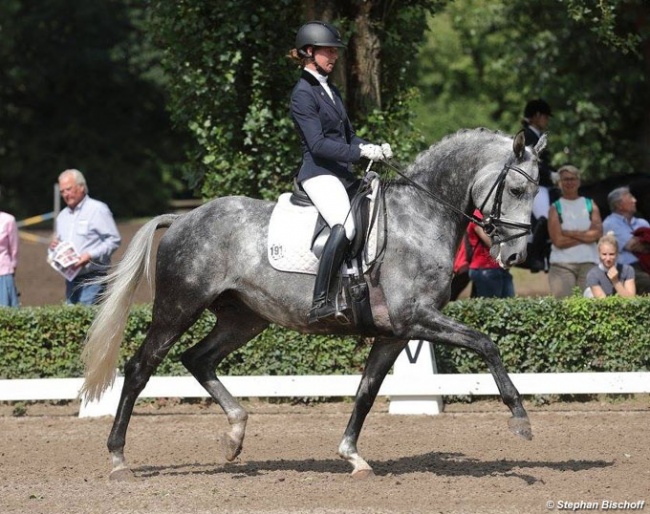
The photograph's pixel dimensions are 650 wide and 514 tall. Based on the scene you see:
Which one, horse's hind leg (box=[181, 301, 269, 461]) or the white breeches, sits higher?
the white breeches

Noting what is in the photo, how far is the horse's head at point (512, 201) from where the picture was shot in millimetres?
7406

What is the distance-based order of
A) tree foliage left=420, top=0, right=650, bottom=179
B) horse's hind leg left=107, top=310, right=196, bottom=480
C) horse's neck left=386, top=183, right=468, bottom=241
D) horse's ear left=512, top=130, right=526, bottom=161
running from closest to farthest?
horse's ear left=512, top=130, right=526, bottom=161 < horse's neck left=386, top=183, right=468, bottom=241 < horse's hind leg left=107, top=310, right=196, bottom=480 < tree foliage left=420, top=0, right=650, bottom=179

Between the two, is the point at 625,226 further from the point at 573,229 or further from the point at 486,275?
the point at 486,275

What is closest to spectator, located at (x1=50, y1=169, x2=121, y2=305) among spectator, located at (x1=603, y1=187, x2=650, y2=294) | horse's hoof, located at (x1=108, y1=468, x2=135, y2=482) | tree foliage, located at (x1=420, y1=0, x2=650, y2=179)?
horse's hoof, located at (x1=108, y1=468, x2=135, y2=482)

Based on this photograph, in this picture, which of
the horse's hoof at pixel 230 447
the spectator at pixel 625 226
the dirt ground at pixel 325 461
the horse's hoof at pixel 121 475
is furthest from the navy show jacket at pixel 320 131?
the spectator at pixel 625 226

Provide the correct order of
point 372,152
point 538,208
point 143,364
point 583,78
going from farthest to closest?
point 583,78 → point 538,208 → point 143,364 → point 372,152

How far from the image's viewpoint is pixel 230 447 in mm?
7891

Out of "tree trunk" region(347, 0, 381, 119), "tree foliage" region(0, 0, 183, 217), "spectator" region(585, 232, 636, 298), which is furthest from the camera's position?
"tree foliage" region(0, 0, 183, 217)

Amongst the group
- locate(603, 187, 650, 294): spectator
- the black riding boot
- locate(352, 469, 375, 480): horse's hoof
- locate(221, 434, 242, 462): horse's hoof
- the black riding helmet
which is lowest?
Answer: locate(352, 469, 375, 480): horse's hoof

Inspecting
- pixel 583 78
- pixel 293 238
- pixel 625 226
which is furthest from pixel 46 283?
pixel 293 238

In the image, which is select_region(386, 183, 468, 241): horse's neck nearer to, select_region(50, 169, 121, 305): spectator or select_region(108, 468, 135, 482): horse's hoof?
select_region(108, 468, 135, 482): horse's hoof

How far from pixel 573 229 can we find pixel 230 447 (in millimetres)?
6019

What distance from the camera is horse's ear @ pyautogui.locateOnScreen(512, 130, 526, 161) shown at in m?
7.27

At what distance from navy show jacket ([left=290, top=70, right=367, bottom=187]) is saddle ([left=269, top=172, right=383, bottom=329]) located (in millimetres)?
180
